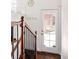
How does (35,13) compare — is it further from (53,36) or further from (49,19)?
(53,36)

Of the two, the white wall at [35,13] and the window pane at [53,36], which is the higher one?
the white wall at [35,13]

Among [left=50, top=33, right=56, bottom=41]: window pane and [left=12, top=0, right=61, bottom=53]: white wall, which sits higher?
[left=12, top=0, right=61, bottom=53]: white wall

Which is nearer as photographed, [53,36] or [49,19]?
[53,36]

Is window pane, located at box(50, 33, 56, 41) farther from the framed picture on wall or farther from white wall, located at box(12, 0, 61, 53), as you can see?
white wall, located at box(12, 0, 61, 53)

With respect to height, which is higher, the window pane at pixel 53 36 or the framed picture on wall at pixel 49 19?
the framed picture on wall at pixel 49 19

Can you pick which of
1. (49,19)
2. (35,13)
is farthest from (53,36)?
(35,13)

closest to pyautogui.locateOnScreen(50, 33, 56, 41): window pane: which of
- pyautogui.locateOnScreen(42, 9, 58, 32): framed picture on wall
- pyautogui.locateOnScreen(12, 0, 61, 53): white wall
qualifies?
pyautogui.locateOnScreen(42, 9, 58, 32): framed picture on wall

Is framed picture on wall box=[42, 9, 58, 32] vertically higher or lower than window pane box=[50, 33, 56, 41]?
higher

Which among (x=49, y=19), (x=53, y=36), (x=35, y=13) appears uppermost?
(x=35, y=13)

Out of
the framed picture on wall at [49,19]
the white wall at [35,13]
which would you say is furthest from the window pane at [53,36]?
the white wall at [35,13]

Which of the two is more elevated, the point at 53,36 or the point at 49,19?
the point at 49,19

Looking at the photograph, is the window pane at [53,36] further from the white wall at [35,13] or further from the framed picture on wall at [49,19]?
the white wall at [35,13]
